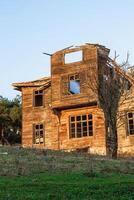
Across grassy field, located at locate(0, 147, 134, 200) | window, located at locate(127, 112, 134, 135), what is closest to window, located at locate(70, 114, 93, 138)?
window, located at locate(127, 112, 134, 135)

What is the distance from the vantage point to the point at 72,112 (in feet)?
141

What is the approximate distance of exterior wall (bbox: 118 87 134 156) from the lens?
40.7 meters

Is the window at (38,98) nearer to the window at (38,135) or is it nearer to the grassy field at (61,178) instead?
the window at (38,135)

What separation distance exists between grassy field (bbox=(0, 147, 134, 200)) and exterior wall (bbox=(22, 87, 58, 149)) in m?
15.9

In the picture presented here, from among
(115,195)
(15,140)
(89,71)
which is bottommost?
(115,195)

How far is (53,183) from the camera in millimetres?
16531

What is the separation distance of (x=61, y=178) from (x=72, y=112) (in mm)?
24807

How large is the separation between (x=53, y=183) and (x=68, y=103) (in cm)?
2609

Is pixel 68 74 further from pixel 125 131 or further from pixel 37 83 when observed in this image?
pixel 125 131

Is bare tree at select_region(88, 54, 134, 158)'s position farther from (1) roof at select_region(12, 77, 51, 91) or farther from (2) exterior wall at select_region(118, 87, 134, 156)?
(1) roof at select_region(12, 77, 51, 91)

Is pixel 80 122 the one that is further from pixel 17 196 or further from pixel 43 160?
pixel 17 196

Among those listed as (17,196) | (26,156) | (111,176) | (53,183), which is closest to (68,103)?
(26,156)

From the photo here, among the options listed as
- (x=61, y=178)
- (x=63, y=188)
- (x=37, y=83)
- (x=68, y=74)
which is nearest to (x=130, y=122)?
(x=68, y=74)

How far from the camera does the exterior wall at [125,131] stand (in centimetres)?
4066
